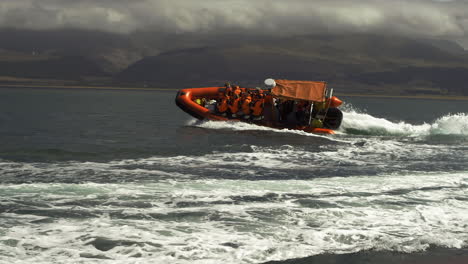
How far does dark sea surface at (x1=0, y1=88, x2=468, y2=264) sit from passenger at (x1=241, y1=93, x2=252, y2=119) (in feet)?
25.8

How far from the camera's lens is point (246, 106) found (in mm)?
29344

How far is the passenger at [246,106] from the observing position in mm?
29125

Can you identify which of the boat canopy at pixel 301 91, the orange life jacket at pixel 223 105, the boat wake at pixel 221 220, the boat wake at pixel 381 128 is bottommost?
the boat wake at pixel 221 220

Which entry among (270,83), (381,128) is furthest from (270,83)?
(381,128)

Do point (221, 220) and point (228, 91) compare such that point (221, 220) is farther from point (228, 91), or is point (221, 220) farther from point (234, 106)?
point (234, 106)

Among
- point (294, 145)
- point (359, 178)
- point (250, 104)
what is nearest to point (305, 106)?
point (250, 104)

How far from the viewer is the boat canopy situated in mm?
27797

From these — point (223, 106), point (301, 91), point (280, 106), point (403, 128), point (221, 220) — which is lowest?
point (221, 220)

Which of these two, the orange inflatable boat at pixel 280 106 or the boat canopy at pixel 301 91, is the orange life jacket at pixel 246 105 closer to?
the orange inflatable boat at pixel 280 106

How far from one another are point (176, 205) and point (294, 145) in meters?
13.2

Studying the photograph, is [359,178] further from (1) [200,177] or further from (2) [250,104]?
(2) [250,104]

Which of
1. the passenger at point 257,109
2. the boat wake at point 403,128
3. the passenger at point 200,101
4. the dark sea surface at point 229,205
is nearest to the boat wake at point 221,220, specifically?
the dark sea surface at point 229,205

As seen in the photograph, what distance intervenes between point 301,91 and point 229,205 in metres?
17.6

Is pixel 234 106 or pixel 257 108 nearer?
pixel 257 108
